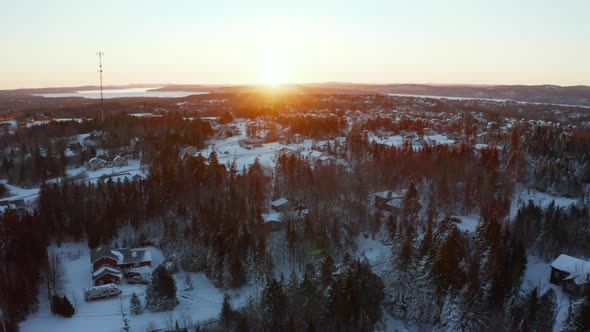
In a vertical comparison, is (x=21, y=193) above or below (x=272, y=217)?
below

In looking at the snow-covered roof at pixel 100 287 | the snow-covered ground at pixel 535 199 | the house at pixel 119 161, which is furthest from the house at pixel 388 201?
the house at pixel 119 161

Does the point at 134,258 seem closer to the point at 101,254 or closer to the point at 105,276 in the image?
the point at 101,254

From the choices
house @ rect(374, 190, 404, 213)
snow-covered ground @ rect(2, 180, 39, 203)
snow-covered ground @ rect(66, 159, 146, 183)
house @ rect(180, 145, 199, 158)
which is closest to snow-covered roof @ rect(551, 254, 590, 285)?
house @ rect(374, 190, 404, 213)

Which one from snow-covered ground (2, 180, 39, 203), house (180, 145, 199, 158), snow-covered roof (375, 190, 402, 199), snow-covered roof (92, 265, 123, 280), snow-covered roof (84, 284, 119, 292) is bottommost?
snow-covered roof (84, 284, 119, 292)

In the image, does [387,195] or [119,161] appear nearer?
[387,195]

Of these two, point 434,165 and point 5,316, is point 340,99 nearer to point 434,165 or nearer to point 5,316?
point 434,165

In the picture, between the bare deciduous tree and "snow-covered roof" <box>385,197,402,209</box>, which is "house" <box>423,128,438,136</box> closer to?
"snow-covered roof" <box>385,197,402,209</box>

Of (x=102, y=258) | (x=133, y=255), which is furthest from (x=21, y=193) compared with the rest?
(x=102, y=258)
